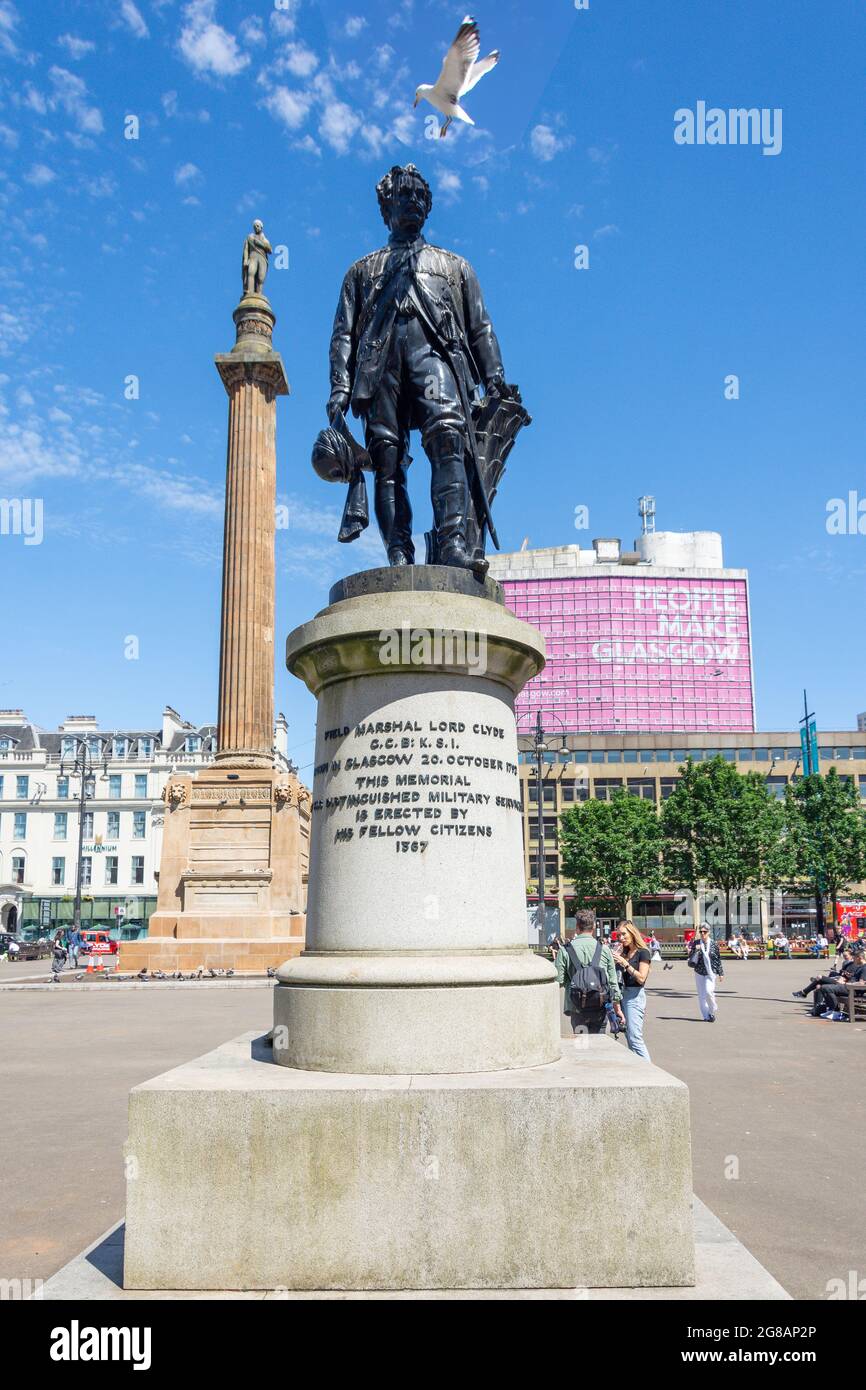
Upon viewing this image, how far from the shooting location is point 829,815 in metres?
65.7

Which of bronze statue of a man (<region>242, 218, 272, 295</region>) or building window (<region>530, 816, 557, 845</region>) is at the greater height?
bronze statue of a man (<region>242, 218, 272, 295</region>)

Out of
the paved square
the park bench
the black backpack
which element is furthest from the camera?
the park bench

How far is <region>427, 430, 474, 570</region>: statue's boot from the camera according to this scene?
712 cm

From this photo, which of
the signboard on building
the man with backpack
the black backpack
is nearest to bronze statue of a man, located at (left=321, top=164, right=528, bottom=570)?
the man with backpack

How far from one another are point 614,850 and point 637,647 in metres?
62.2

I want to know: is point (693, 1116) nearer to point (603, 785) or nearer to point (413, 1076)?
point (413, 1076)

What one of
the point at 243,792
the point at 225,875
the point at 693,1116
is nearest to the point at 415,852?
the point at 693,1116

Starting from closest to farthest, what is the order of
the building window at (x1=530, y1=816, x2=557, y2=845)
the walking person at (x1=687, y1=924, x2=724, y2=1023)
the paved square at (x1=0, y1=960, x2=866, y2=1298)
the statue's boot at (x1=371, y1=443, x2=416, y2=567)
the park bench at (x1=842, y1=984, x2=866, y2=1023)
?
the paved square at (x1=0, y1=960, x2=866, y2=1298) < the statue's boot at (x1=371, y1=443, x2=416, y2=567) < the walking person at (x1=687, y1=924, x2=724, y2=1023) < the park bench at (x1=842, y1=984, x2=866, y2=1023) < the building window at (x1=530, y1=816, x2=557, y2=845)

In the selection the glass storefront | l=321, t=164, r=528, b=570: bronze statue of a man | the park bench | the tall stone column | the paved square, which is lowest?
the glass storefront

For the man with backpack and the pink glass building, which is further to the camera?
the pink glass building

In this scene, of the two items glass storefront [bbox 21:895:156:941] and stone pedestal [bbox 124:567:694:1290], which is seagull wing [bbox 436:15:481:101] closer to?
stone pedestal [bbox 124:567:694:1290]

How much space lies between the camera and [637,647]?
13200cm

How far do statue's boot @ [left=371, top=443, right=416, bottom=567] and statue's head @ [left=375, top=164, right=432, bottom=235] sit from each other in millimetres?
1656

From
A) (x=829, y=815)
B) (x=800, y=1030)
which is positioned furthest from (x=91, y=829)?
(x=800, y=1030)
